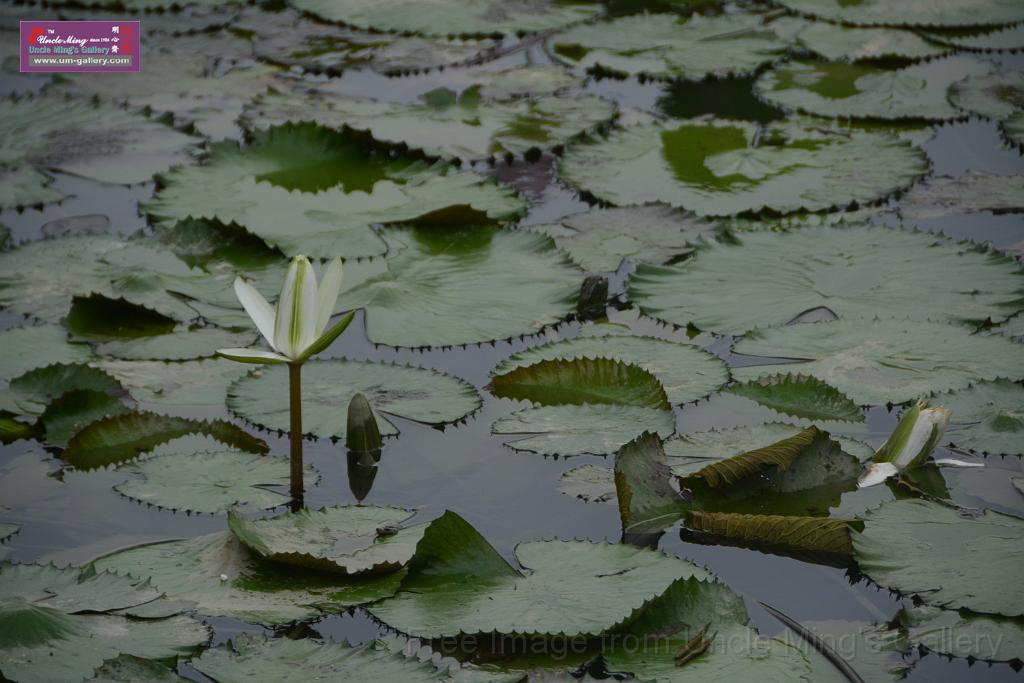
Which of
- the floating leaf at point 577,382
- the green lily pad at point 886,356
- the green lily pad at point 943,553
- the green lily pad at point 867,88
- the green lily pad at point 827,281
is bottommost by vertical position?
the green lily pad at point 943,553

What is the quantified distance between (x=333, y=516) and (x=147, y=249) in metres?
1.38

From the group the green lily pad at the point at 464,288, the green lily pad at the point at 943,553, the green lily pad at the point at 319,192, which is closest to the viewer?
the green lily pad at the point at 943,553

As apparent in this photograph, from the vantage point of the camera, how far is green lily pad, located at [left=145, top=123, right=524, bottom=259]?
10.6 ft

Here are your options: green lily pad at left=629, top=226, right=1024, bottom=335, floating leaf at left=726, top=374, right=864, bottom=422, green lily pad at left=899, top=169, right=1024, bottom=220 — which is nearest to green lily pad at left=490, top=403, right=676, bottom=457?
floating leaf at left=726, top=374, right=864, bottom=422

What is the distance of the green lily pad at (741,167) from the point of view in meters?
3.41

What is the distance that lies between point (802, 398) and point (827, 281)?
23.5 inches

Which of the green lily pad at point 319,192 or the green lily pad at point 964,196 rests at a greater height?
the green lily pad at point 964,196

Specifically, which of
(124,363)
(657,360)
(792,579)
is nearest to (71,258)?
(124,363)

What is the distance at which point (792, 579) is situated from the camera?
1.98 metres

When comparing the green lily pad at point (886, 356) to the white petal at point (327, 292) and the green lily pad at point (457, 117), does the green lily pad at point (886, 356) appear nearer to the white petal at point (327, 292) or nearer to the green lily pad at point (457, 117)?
the white petal at point (327, 292)

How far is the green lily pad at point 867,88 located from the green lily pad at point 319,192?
1363 mm

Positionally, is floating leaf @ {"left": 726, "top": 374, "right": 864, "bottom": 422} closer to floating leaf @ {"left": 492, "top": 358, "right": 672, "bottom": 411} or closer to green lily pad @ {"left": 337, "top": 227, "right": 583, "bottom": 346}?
floating leaf @ {"left": 492, "top": 358, "right": 672, "bottom": 411}

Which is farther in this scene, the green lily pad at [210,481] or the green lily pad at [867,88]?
the green lily pad at [867,88]

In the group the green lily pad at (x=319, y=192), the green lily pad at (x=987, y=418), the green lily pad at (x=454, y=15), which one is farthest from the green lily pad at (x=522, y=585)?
the green lily pad at (x=454, y=15)
